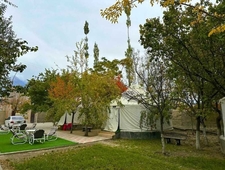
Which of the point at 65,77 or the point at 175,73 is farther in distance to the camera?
the point at 65,77

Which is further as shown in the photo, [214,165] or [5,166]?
[214,165]

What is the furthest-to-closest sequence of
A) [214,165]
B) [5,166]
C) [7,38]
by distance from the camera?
[214,165] → [5,166] → [7,38]

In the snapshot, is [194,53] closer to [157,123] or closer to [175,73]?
[175,73]

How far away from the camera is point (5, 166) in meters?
6.56

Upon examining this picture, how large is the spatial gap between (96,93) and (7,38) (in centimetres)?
1018

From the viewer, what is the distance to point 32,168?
6043mm

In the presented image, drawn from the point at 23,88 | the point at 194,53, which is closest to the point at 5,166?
the point at 23,88

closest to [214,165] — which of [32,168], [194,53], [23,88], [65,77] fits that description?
[194,53]

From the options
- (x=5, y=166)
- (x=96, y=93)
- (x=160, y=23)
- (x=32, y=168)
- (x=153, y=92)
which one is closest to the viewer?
(x=32, y=168)

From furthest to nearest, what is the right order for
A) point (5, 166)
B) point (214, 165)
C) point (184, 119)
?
point (184, 119)
point (214, 165)
point (5, 166)

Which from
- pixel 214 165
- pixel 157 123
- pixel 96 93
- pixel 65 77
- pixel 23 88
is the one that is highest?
pixel 65 77

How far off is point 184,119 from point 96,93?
384 inches

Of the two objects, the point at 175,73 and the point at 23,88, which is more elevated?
the point at 175,73

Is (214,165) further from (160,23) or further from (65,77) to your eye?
(65,77)
